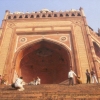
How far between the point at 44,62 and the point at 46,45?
1.84 m

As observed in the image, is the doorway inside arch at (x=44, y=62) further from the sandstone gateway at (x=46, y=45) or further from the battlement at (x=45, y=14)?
the battlement at (x=45, y=14)

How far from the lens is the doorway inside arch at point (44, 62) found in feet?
44.1

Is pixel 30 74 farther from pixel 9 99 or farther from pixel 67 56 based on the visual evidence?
pixel 9 99

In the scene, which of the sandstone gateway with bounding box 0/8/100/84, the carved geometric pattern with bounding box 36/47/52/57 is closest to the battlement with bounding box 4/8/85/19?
the sandstone gateway with bounding box 0/8/100/84

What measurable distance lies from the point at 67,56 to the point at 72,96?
7474mm

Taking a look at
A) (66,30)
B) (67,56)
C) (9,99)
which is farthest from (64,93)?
(66,30)

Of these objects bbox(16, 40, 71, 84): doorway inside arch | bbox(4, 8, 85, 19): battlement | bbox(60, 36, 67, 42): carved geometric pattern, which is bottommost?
bbox(16, 40, 71, 84): doorway inside arch

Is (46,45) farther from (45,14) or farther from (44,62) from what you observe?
(45,14)

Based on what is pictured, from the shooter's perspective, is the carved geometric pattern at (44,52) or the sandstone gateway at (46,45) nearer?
the sandstone gateway at (46,45)

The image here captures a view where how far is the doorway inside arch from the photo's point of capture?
13.5m

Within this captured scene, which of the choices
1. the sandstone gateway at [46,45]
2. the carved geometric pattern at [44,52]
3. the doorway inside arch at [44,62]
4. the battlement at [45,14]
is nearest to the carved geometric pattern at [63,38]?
the sandstone gateway at [46,45]

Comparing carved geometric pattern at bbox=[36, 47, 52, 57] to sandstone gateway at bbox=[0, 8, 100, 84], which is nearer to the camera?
sandstone gateway at bbox=[0, 8, 100, 84]

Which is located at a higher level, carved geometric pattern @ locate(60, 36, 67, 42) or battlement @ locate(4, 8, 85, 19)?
battlement @ locate(4, 8, 85, 19)

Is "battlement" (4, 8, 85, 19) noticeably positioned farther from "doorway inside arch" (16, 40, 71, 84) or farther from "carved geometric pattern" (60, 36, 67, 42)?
"doorway inside arch" (16, 40, 71, 84)
